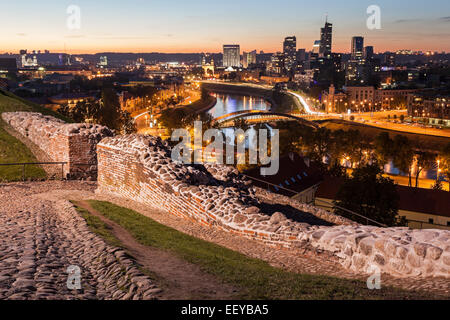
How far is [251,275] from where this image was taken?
7.15 m

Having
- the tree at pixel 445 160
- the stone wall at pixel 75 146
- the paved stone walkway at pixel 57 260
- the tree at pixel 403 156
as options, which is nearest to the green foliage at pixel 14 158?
the stone wall at pixel 75 146

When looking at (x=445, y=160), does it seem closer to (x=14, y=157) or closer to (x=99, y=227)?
(x=14, y=157)

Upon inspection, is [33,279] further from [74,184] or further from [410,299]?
[74,184]

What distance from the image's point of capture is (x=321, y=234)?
8531 mm

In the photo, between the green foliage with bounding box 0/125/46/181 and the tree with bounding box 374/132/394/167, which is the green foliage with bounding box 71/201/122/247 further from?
the tree with bounding box 374/132/394/167

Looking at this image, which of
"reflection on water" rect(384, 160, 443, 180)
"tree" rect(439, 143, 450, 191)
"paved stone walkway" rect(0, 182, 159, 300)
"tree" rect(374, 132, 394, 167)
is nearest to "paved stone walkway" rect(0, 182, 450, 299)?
"paved stone walkway" rect(0, 182, 159, 300)

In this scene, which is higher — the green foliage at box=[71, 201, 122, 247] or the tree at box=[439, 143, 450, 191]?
the green foliage at box=[71, 201, 122, 247]

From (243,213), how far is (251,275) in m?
2.92

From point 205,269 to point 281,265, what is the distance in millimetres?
1552

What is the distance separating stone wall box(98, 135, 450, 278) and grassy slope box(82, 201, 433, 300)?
2.58 feet

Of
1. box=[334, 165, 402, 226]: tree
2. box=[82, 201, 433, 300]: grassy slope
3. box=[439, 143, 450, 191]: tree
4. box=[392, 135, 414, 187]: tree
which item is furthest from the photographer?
box=[392, 135, 414, 187]: tree

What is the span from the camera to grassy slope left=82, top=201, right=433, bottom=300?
6.12 m

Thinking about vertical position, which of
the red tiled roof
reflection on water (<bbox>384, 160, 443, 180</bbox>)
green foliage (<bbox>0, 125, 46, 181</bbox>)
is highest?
green foliage (<bbox>0, 125, 46, 181</bbox>)
